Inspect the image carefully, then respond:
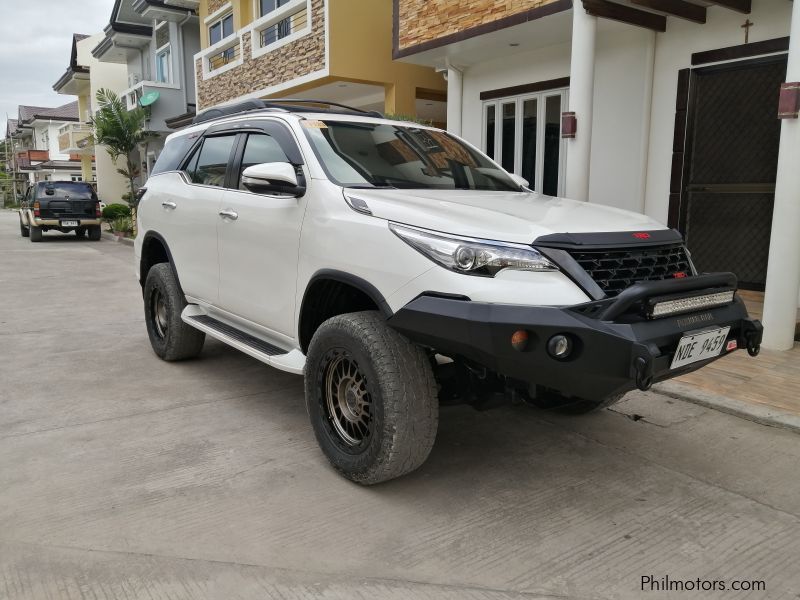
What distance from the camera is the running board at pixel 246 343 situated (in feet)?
11.8

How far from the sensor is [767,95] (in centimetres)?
713

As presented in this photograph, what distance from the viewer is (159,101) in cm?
2331

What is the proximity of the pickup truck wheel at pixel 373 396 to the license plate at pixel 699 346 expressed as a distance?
1.07m

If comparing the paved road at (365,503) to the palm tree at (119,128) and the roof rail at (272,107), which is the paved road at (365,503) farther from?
the palm tree at (119,128)

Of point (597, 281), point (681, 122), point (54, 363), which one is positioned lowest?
point (54, 363)

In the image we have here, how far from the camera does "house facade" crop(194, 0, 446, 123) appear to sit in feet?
41.3

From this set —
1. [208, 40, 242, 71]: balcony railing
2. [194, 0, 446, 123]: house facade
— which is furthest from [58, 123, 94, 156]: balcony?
[194, 0, 446, 123]: house facade

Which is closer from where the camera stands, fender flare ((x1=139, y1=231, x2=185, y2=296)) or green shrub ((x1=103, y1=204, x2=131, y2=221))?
fender flare ((x1=139, y1=231, x2=185, y2=296))

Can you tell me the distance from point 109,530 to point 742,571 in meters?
2.61

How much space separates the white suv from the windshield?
0.01 m

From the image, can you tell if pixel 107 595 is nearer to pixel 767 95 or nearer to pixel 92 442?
pixel 92 442

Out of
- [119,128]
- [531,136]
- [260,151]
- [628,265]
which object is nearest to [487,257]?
[628,265]

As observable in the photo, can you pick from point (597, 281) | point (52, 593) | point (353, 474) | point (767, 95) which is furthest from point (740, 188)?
point (52, 593)

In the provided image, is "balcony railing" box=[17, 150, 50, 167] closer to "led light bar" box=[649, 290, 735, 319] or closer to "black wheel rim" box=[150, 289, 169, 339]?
"black wheel rim" box=[150, 289, 169, 339]
